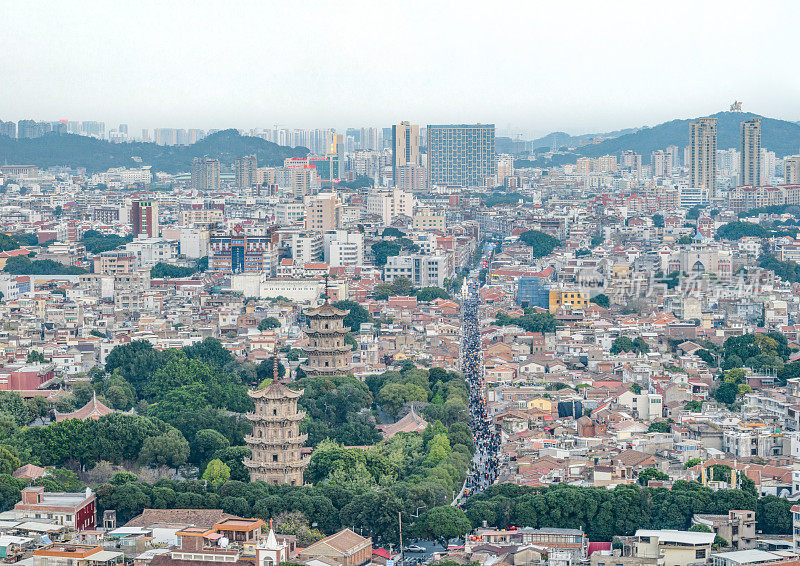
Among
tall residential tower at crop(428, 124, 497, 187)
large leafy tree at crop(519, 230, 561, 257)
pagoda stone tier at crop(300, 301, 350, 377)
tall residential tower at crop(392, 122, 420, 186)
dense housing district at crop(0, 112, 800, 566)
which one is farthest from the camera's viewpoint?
tall residential tower at crop(428, 124, 497, 187)

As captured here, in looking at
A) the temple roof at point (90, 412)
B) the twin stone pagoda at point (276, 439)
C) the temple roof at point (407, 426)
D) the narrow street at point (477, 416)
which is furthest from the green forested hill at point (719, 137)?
the twin stone pagoda at point (276, 439)

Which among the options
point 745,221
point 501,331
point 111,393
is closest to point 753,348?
point 501,331

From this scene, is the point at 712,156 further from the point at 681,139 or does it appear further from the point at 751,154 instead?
the point at 681,139

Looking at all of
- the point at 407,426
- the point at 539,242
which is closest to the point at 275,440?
the point at 407,426

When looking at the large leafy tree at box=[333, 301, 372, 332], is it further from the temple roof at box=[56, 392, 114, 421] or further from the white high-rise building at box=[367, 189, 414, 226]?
the white high-rise building at box=[367, 189, 414, 226]

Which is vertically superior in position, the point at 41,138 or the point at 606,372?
the point at 41,138

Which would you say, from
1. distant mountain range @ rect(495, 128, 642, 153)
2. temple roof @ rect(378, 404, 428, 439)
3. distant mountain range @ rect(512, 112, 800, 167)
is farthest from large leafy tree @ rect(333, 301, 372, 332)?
distant mountain range @ rect(495, 128, 642, 153)

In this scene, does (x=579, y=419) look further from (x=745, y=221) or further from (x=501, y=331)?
(x=745, y=221)

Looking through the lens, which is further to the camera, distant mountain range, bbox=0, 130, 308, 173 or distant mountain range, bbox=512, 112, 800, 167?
distant mountain range, bbox=512, 112, 800, 167
